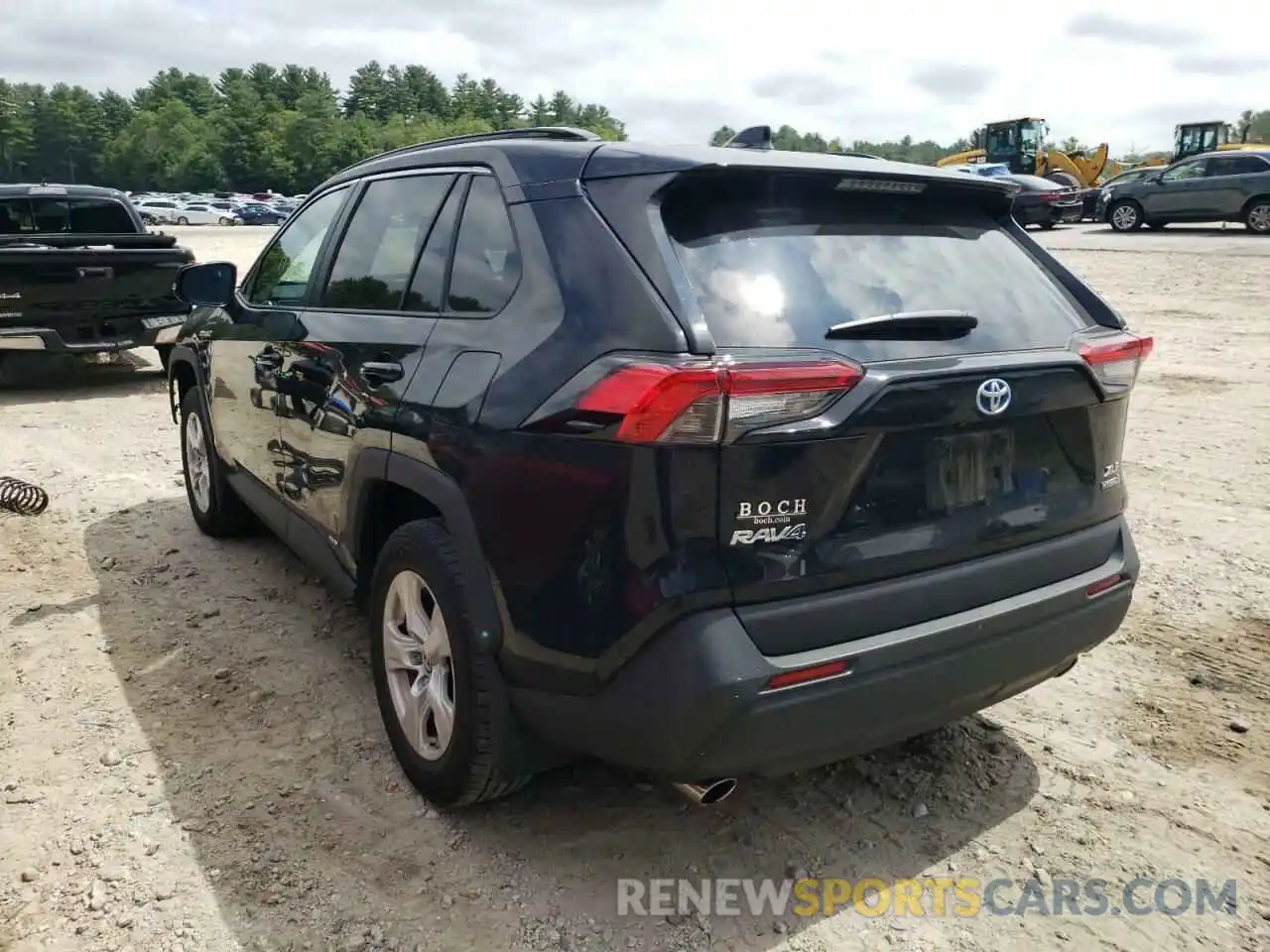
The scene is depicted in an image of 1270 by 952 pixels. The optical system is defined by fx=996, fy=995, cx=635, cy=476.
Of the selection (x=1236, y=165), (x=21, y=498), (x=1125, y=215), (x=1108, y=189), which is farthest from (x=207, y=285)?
(x=1108, y=189)

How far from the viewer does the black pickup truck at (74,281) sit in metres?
8.57

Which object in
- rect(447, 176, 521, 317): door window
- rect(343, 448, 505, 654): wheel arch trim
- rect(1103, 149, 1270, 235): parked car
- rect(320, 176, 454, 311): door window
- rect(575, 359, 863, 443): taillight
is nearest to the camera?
rect(575, 359, 863, 443): taillight

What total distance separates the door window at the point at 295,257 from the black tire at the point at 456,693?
5.10ft

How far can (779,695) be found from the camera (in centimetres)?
215

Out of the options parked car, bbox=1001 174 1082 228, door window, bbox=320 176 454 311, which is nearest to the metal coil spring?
door window, bbox=320 176 454 311

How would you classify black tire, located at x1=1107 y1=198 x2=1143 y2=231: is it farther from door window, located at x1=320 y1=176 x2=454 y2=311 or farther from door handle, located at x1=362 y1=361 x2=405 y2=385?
door handle, located at x1=362 y1=361 x2=405 y2=385

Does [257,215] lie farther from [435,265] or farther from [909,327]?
[909,327]

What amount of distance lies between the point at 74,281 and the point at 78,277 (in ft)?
0.16

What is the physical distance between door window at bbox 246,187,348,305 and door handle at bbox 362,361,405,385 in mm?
979

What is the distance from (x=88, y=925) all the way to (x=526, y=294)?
6.32 feet

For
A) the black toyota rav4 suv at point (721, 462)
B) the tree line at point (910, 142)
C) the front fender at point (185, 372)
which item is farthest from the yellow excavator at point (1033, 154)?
the black toyota rav4 suv at point (721, 462)

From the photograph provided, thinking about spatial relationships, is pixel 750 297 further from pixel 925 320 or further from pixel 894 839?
pixel 894 839

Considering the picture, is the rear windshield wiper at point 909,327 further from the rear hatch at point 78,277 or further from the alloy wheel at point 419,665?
the rear hatch at point 78,277

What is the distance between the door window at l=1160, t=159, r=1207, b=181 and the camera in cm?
2205
